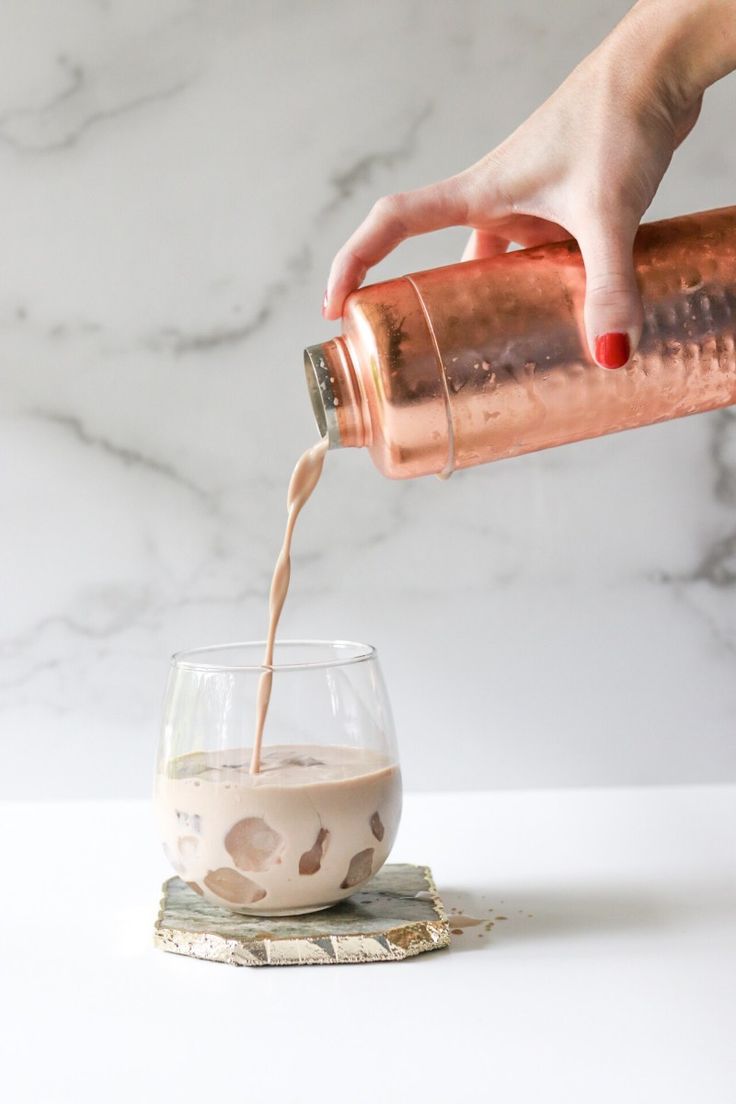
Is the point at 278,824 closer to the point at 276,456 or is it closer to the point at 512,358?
the point at 512,358

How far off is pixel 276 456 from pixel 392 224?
1.09 ft

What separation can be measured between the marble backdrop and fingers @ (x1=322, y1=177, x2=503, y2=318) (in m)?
0.27

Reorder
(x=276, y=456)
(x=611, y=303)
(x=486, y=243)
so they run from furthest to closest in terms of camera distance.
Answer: (x=276, y=456) → (x=486, y=243) → (x=611, y=303)

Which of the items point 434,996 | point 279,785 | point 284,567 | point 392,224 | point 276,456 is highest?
point 392,224

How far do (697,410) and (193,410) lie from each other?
0.51 metres

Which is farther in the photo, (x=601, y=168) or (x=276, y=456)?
(x=276, y=456)

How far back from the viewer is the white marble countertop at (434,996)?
595 millimetres

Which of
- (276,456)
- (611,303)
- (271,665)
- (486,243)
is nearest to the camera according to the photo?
(611,303)

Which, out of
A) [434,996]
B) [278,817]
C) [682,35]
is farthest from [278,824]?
[682,35]

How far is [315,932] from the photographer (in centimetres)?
74

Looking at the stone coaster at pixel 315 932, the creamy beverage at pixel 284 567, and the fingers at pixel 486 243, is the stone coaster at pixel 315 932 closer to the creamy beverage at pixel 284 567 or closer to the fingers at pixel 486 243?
the creamy beverage at pixel 284 567

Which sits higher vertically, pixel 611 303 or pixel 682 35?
pixel 682 35

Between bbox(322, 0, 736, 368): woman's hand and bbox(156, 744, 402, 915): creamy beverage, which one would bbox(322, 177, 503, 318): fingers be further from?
bbox(156, 744, 402, 915): creamy beverage

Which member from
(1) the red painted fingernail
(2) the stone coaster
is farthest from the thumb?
(2) the stone coaster
